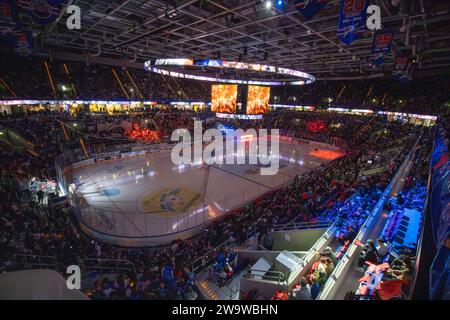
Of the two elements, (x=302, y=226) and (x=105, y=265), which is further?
(x=302, y=226)

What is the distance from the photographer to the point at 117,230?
11289mm

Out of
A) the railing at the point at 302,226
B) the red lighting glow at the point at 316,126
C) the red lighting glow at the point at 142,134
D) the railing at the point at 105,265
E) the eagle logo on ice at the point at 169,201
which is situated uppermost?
the red lighting glow at the point at 316,126

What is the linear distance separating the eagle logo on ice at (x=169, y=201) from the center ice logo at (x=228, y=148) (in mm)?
7431

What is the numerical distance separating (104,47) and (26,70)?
9418 mm

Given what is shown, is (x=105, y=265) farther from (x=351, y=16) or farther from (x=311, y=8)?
(x=351, y=16)

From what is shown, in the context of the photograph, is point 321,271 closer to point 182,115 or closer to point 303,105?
point 182,115

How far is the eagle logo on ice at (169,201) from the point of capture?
13551 millimetres

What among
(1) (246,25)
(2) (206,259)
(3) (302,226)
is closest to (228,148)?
(1) (246,25)

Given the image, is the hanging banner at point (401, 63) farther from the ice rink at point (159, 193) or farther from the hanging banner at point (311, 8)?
the hanging banner at point (311, 8)

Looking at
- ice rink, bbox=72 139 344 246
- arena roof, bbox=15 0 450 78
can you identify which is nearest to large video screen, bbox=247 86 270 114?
arena roof, bbox=15 0 450 78

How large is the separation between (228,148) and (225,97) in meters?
11.8

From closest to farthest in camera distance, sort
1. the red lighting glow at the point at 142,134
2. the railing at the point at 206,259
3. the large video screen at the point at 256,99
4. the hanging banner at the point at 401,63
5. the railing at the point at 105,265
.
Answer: the railing at the point at 105,265, the railing at the point at 206,259, the hanging banner at the point at 401,63, the large video screen at the point at 256,99, the red lighting glow at the point at 142,134

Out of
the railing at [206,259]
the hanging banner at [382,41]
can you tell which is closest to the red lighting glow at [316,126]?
the hanging banner at [382,41]

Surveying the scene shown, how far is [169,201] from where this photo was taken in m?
14.7
